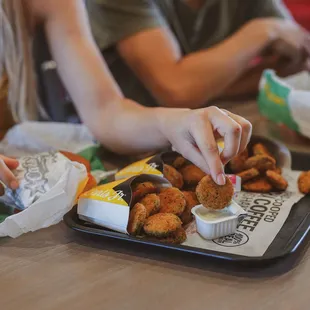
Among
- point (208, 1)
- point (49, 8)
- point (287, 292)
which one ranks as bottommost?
point (287, 292)

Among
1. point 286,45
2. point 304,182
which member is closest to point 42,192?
point 304,182

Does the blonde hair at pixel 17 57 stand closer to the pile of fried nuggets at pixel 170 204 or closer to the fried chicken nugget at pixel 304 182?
the pile of fried nuggets at pixel 170 204

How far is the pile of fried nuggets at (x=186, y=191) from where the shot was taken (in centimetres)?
68

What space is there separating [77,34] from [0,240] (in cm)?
47

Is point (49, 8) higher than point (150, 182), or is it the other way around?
point (49, 8)

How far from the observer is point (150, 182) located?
779mm

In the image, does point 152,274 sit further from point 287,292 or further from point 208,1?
point 208,1

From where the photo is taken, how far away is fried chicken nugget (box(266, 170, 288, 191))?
0.81m

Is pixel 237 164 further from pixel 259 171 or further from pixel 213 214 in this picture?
pixel 213 214

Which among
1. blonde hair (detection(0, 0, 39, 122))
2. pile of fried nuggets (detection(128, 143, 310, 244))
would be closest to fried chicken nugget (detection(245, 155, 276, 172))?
pile of fried nuggets (detection(128, 143, 310, 244))

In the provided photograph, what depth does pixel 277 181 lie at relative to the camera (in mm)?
809

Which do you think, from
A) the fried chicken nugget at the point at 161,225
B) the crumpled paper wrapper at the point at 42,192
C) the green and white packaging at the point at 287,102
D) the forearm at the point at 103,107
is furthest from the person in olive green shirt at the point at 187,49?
the fried chicken nugget at the point at 161,225

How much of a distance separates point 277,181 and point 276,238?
141 mm

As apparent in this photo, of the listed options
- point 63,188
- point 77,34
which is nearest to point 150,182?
point 63,188
